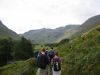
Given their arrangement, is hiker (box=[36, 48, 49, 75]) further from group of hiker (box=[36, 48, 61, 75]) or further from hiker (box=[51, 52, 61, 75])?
hiker (box=[51, 52, 61, 75])

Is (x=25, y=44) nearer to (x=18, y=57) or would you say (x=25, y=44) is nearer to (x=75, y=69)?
(x=18, y=57)

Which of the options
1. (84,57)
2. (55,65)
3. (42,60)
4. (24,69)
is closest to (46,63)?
(42,60)

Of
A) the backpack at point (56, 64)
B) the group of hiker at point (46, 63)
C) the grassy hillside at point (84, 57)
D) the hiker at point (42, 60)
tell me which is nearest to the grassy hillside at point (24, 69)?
the grassy hillside at point (84, 57)

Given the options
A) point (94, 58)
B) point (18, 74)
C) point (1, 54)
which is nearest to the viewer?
point (94, 58)

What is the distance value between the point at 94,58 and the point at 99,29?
233 inches

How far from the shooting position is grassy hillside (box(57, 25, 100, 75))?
25.8m

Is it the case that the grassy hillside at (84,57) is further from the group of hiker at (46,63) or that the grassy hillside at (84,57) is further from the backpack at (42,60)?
the backpack at (42,60)

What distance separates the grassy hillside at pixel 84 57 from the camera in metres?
25.8

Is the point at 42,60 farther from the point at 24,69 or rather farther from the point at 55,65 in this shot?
the point at 24,69

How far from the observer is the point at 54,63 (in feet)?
71.8

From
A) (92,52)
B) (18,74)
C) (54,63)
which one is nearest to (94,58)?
(92,52)

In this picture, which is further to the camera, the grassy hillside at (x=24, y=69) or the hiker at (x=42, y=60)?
the grassy hillside at (x=24, y=69)

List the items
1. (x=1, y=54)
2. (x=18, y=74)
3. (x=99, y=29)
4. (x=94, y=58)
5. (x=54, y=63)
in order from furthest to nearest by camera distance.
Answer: (x=1, y=54)
(x=18, y=74)
(x=99, y=29)
(x=94, y=58)
(x=54, y=63)

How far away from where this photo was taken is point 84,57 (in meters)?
27.4
